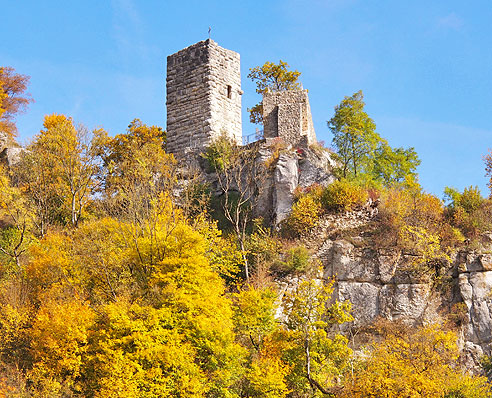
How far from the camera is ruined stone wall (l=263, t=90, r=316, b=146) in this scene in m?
31.2

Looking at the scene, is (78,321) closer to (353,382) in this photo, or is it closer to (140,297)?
(140,297)

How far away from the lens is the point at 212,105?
33.0 metres

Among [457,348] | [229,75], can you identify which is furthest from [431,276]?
[229,75]

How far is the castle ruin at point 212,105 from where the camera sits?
3166cm

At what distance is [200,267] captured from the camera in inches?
827

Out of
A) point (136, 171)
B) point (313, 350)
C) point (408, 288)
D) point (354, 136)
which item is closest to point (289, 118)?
point (354, 136)

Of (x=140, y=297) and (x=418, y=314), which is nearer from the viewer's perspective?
(x=140, y=297)

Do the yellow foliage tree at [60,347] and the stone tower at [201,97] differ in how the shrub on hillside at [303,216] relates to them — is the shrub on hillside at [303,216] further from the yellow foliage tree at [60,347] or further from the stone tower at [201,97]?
the yellow foliage tree at [60,347]

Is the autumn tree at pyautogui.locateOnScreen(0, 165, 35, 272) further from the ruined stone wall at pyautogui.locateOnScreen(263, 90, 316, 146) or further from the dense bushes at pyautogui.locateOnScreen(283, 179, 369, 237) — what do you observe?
the ruined stone wall at pyautogui.locateOnScreen(263, 90, 316, 146)

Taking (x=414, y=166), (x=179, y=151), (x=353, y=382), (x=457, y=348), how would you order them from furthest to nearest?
1. (x=414, y=166)
2. (x=179, y=151)
3. (x=457, y=348)
4. (x=353, y=382)

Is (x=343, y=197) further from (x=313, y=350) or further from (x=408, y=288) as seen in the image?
(x=313, y=350)

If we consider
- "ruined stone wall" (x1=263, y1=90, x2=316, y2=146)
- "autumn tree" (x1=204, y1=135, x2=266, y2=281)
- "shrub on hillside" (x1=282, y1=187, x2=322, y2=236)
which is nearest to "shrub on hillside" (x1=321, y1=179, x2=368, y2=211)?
"shrub on hillside" (x1=282, y1=187, x2=322, y2=236)

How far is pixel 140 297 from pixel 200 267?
2.30 m

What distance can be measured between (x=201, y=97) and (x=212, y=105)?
83cm
